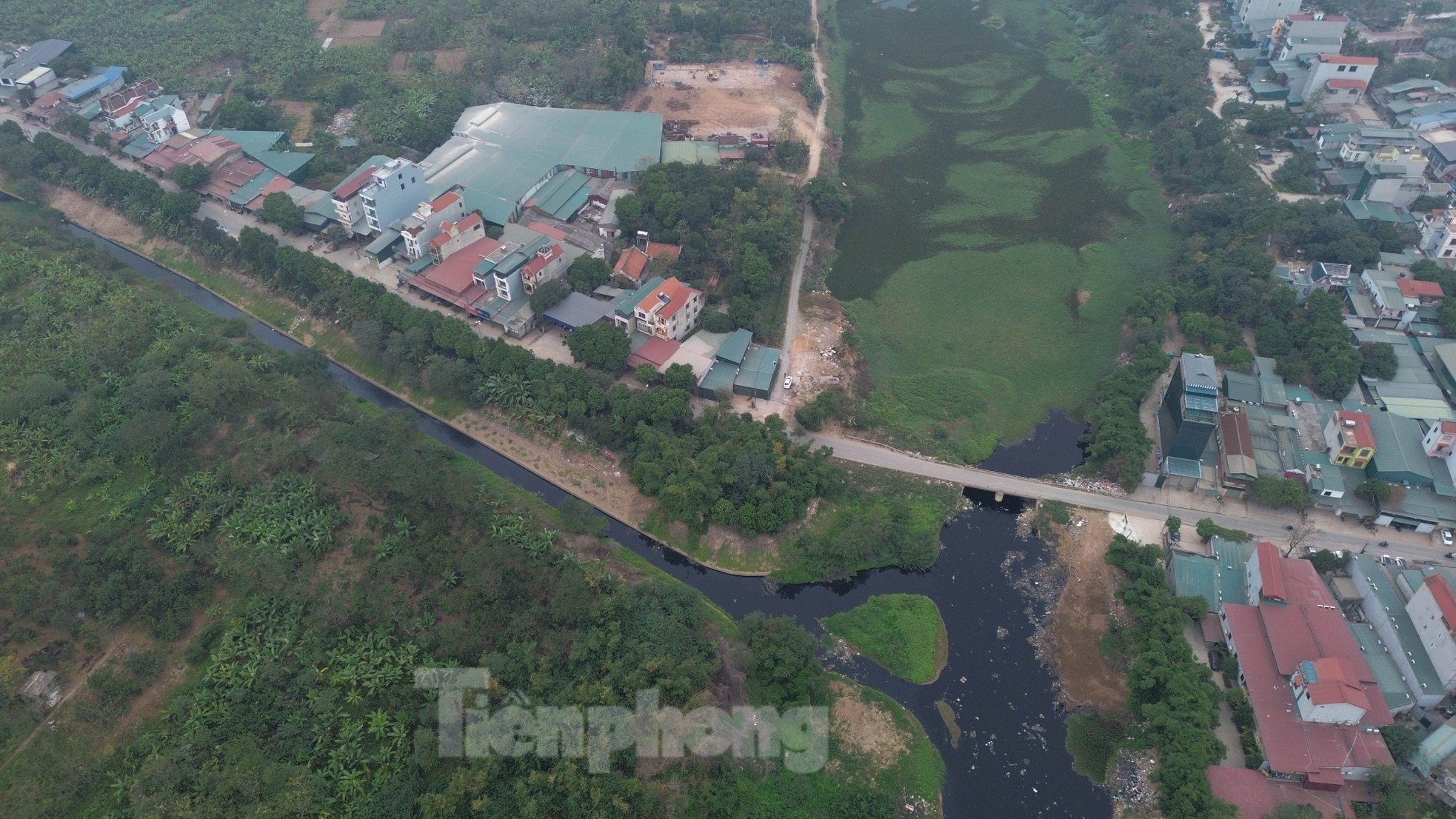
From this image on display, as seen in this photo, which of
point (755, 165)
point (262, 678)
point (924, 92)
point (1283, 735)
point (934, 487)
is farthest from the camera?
point (924, 92)

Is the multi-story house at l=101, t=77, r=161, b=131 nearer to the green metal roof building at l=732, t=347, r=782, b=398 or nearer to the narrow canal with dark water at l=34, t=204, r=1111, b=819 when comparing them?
the narrow canal with dark water at l=34, t=204, r=1111, b=819

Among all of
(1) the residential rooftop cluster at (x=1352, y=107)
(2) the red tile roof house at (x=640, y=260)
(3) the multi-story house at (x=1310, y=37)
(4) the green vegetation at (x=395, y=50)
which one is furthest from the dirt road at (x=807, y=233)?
(3) the multi-story house at (x=1310, y=37)

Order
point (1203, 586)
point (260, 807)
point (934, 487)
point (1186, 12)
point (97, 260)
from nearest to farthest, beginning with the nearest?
point (260, 807)
point (1203, 586)
point (934, 487)
point (97, 260)
point (1186, 12)

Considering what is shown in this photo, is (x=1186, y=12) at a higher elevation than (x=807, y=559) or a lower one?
higher

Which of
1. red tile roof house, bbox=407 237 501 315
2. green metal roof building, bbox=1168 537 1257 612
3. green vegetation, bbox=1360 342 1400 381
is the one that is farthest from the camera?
red tile roof house, bbox=407 237 501 315

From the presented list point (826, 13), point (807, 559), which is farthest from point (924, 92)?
point (807, 559)

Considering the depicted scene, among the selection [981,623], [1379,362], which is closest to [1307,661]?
[981,623]

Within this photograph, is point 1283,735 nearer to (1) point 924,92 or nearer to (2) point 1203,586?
(2) point 1203,586

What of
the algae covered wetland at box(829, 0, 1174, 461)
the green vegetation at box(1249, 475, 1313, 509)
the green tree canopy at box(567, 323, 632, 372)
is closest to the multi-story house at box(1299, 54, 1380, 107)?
the algae covered wetland at box(829, 0, 1174, 461)
